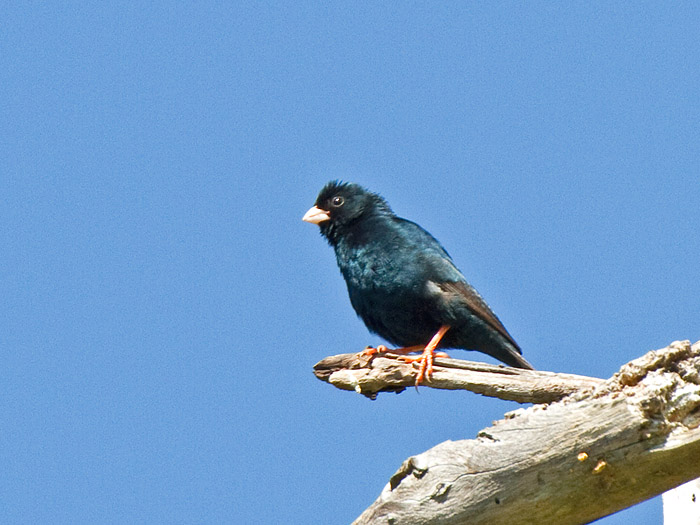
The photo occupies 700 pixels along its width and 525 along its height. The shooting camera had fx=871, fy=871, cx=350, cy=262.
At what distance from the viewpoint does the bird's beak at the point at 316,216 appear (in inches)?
364

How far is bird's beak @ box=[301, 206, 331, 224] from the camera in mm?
9234

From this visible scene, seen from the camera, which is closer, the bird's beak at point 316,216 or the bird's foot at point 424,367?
the bird's foot at point 424,367

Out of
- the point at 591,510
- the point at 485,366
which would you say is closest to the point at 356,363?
the point at 485,366

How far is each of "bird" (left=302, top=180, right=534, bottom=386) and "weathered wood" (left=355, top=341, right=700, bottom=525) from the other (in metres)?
3.07

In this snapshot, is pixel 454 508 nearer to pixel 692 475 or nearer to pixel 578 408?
pixel 578 408

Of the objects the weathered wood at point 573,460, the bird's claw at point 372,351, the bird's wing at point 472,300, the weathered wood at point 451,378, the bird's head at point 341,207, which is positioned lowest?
the weathered wood at point 573,460

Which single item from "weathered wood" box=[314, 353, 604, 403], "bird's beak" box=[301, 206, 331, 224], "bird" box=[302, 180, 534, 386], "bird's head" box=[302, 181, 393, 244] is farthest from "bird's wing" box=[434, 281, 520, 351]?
"bird's beak" box=[301, 206, 331, 224]

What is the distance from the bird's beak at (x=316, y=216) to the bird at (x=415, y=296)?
0.57 m

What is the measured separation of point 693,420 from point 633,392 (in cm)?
31

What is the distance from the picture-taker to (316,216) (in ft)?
30.4

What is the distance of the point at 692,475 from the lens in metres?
4.27

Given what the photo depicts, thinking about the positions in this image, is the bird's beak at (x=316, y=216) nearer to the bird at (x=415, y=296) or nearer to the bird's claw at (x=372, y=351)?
the bird at (x=415, y=296)

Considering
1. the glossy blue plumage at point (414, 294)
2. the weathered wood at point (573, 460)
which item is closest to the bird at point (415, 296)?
the glossy blue plumage at point (414, 294)

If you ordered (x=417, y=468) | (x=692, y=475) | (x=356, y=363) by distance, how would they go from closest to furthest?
1. (x=692, y=475)
2. (x=417, y=468)
3. (x=356, y=363)
